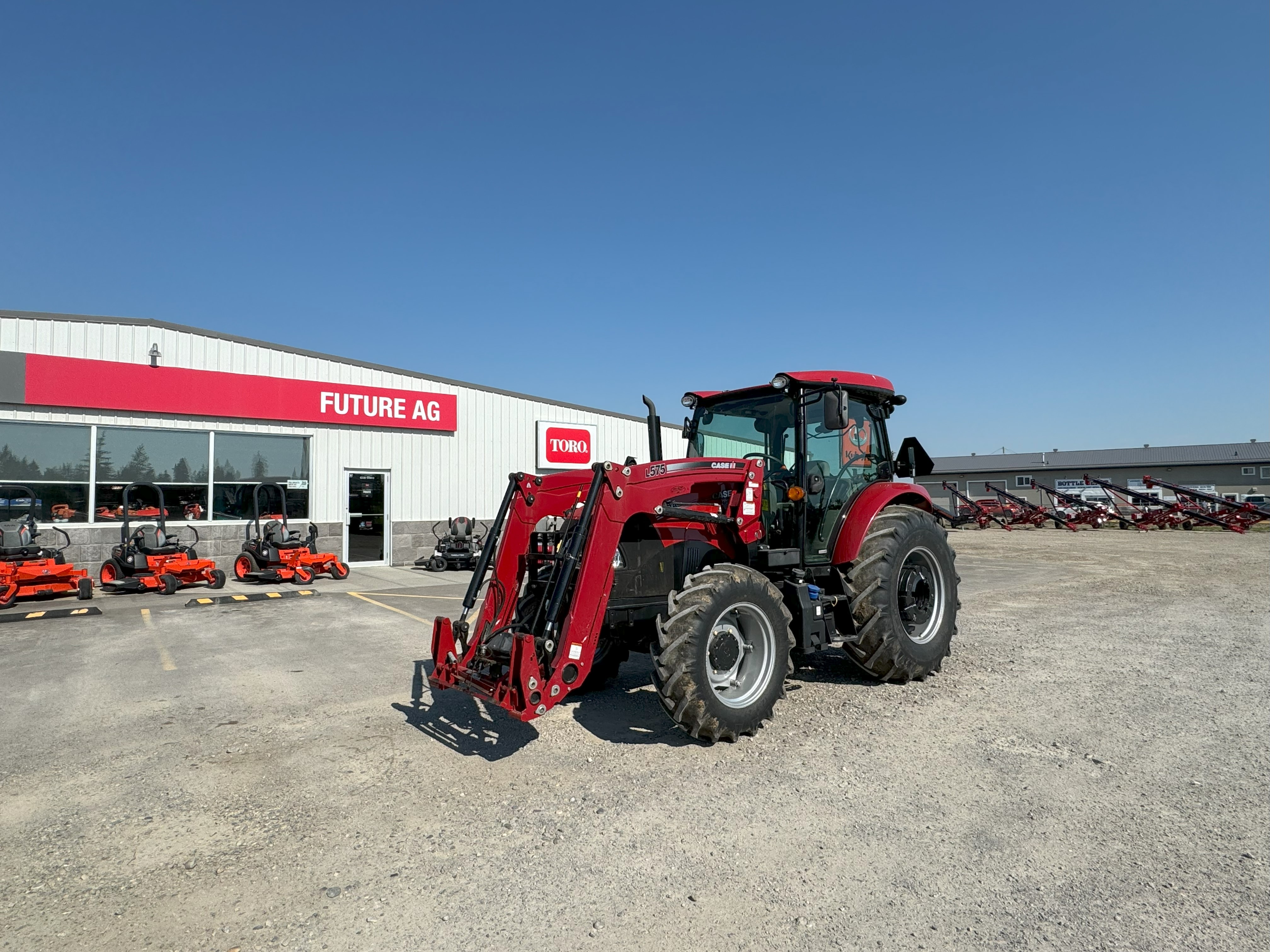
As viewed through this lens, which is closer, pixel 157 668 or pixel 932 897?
pixel 932 897

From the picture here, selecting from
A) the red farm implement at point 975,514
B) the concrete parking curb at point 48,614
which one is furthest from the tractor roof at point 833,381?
the red farm implement at point 975,514

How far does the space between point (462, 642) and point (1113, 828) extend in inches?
153

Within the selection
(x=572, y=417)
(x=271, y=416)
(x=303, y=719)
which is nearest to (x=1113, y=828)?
(x=303, y=719)

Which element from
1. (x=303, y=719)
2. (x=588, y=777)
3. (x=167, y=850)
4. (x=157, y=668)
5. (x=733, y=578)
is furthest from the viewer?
(x=157, y=668)

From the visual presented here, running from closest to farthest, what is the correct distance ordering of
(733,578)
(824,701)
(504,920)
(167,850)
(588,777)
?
(504,920), (167,850), (588,777), (733,578), (824,701)

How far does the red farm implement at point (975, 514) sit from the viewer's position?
33031 mm

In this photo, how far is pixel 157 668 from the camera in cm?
695

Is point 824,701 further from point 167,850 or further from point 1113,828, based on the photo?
point 167,850

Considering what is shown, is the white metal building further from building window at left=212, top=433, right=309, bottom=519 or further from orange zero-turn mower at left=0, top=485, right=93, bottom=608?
orange zero-turn mower at left=0, top=485, right=93, bottom=608

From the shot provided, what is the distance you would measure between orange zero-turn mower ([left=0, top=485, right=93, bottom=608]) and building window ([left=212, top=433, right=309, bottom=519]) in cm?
309

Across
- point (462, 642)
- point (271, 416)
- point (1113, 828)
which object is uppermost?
point (271, 416)

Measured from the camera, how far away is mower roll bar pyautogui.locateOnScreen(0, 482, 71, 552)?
11.9m

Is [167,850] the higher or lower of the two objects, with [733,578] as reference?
lower

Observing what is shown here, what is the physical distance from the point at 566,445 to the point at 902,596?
564 inches
